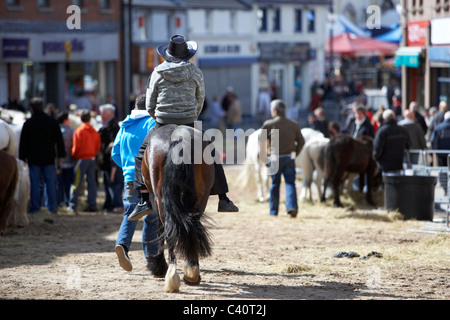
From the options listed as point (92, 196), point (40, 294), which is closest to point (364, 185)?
point (92, 196)

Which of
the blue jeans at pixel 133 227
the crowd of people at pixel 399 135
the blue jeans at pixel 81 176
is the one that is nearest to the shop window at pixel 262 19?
the crowd of people at pixel 399 135

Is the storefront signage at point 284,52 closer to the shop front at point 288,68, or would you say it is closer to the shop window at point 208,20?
the shop front at point 288,68

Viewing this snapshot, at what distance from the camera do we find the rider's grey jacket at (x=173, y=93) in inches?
344

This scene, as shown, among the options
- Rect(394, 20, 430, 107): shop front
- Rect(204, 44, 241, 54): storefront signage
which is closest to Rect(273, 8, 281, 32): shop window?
Rect(204, 44, 241, 54): storefront signage

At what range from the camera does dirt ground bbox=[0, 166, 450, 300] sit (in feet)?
27.3

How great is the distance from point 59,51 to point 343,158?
2149cm

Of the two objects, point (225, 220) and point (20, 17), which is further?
point (20, 17)

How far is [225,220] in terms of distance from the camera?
48.4 ft

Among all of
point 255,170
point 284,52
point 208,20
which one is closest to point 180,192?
point 255,170

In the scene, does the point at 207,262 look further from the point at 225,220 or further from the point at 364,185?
the point at 364,185

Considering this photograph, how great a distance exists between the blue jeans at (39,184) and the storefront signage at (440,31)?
1250cm

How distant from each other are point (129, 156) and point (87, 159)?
6249mm

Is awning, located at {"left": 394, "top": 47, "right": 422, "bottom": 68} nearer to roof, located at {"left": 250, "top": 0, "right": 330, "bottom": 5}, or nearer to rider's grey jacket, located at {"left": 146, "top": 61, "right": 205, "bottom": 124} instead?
rider's grey jacket, located at {"left": 146, "top": 61, "right": 205, "bottom": 124}

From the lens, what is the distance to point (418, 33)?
2659 cm
